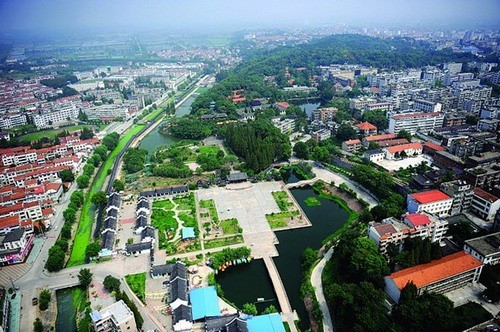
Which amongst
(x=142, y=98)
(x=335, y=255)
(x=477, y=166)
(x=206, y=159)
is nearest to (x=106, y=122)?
(x=142, y=98)

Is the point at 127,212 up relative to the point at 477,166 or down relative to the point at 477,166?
down

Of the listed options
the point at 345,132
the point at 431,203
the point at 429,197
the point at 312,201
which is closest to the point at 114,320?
the point at 312,201

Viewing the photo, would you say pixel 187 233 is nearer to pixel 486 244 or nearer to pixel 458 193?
pixel 486 244

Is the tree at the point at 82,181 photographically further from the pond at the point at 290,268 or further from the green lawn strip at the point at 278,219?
the pond at the point at 290,268

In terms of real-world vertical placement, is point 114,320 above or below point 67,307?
above

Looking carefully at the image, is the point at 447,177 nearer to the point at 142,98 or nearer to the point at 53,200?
the point at 53,200
